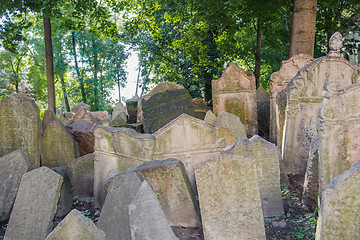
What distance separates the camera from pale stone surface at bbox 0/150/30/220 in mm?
4906

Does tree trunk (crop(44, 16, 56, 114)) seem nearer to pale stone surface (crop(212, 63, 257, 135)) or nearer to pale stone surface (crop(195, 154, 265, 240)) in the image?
pale stone surface (crop(212, 63, 257, 135))

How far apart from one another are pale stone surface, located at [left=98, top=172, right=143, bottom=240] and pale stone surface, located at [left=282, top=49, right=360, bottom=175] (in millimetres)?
3727

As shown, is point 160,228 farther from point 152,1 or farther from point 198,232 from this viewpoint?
point 152,1

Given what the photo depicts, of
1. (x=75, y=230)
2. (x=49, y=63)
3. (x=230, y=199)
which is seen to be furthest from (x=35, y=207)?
(x=49, y=63)

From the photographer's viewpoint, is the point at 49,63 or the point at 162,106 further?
the point at 49,63

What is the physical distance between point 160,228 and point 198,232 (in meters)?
1.15

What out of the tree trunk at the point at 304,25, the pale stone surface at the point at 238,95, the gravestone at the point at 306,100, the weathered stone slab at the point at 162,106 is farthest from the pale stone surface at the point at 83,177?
the tree trunk at the point at 304,25

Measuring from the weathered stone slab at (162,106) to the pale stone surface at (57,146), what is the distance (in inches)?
79.2

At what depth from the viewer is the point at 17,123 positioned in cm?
595

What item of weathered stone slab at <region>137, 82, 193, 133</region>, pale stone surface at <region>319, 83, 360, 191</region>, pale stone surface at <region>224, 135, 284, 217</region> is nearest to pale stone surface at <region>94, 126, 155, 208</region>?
pale stone surface at <region>224, 135, 284, 217</region>

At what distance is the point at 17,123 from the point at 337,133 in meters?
5.11

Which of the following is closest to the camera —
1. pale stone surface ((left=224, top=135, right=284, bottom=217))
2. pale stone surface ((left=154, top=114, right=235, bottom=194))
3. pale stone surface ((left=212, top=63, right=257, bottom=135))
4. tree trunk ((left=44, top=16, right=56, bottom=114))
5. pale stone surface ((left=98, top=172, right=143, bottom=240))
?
pale stone surface ((left=98, top=172, right=143, bottom=240))

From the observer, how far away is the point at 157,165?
4.12m

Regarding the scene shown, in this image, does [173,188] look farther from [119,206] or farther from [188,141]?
[188,141]
